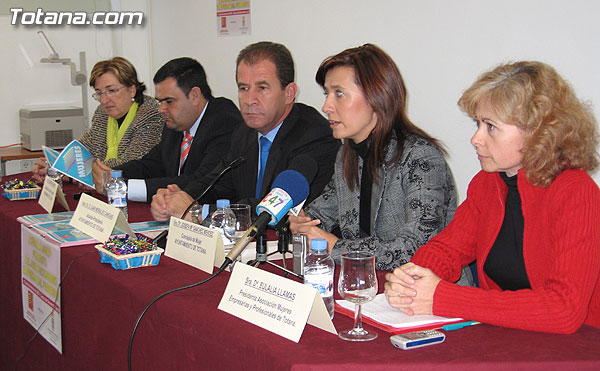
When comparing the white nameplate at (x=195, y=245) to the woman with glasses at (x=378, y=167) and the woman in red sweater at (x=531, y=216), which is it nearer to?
the woman with glasses at (x=378, y=167)

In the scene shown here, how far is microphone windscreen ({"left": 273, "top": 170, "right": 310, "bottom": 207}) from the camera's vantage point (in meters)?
1.72

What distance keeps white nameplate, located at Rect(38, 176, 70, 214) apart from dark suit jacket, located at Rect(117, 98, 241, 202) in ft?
1.32

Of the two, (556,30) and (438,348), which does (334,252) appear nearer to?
(438,348)

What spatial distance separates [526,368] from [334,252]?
84 centimetres

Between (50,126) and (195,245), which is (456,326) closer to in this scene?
(195,245)

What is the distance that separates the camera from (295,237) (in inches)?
72.6

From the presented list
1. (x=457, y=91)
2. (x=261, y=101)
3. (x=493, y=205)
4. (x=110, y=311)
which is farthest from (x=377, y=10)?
(x=110, y=311)

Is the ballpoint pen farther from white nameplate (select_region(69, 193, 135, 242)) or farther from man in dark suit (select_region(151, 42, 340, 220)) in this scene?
man in dark suit (select_region(151, 42, 340, 220))

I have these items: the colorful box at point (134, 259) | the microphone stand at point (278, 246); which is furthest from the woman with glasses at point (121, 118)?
the microphone stand at point (278, 246)

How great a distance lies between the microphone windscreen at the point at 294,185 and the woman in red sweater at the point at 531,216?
336 mm

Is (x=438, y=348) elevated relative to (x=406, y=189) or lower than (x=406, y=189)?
lower

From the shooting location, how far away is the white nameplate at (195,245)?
1846 mm

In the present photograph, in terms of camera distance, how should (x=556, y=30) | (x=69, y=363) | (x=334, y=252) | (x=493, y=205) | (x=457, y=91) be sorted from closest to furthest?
(x=493, y=205) < (x=334, y=252) < (x=69, y=363) < (x=556, y=30) < (x=457, y=91)

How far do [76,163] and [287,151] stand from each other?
3.43 ft
